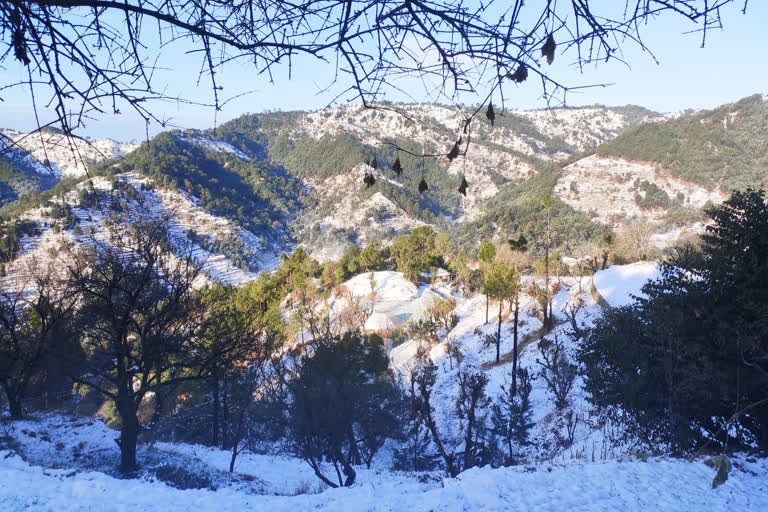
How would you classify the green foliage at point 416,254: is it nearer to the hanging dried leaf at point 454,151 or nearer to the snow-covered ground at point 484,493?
the snow-covered ground at point 484,493

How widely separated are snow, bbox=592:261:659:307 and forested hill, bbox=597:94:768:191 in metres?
55.6

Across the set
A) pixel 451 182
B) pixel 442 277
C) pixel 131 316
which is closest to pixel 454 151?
pixel 131 316

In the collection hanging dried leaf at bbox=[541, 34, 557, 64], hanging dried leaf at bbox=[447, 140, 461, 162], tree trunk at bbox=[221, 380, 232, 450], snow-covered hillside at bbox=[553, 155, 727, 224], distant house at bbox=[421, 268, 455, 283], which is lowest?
tree trunk at bbox=[221, 380, 232, 450]

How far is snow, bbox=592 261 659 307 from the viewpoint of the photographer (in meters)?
19.3

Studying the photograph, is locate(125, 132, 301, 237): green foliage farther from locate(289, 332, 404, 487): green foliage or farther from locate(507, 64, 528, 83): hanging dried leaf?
locate(507, 64, 528, 83): hanging dried leaf

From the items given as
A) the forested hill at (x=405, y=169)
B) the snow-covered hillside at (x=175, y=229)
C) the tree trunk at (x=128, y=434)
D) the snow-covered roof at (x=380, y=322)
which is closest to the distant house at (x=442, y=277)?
the snow-covered roof at (x=380, y=322)

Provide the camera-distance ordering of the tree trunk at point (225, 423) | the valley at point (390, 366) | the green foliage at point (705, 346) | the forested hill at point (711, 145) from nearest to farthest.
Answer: the valley at point (390, 366) < the green foliage at point (705, 346) < the tree trunk at point (225, 423) < the forested hill at point (711, 145)

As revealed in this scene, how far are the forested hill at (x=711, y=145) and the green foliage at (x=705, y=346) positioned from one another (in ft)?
240

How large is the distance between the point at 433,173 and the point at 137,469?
401 feet

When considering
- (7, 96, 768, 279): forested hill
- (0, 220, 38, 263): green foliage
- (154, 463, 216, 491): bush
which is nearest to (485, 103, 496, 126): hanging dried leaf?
(154, 463, 216, 491): bush

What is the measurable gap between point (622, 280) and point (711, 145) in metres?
80.2

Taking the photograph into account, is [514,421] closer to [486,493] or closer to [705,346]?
[705,346]

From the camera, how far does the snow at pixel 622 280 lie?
1934cm

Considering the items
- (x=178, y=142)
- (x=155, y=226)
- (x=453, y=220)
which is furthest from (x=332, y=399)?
(x=178, y=142)
